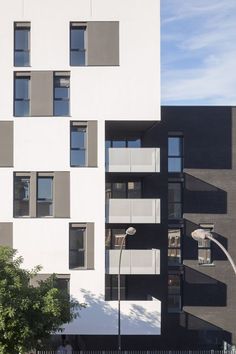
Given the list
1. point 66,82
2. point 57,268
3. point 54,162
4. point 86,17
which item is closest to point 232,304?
point 57,268

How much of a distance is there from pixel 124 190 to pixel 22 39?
8.63m

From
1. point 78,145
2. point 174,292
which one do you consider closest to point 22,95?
point 78,145

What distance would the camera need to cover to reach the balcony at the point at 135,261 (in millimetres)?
24188

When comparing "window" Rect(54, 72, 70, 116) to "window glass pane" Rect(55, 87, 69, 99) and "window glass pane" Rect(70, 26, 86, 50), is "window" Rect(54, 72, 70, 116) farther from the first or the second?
"window glass pane" Rect(70, 26, 86, 50)

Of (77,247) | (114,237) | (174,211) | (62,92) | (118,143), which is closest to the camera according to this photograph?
(77,247)

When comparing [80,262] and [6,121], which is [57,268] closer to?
[80,262]

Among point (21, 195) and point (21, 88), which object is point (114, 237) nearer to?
point (21, 195)

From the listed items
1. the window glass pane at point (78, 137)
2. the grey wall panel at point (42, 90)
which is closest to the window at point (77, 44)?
the grey wall panel at point (42, 90)

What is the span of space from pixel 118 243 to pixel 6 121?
797cm

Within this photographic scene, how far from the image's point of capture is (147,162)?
24.7m

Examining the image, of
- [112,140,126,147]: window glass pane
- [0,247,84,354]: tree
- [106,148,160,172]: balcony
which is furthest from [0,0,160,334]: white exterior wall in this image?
[112,140,126,147]: window glass pane

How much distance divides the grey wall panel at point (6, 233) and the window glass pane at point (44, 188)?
177cm

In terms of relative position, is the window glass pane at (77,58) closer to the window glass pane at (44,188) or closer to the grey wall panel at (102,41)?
the grey wall panel at (102,41)

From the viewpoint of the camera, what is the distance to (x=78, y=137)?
24516 millimetres
